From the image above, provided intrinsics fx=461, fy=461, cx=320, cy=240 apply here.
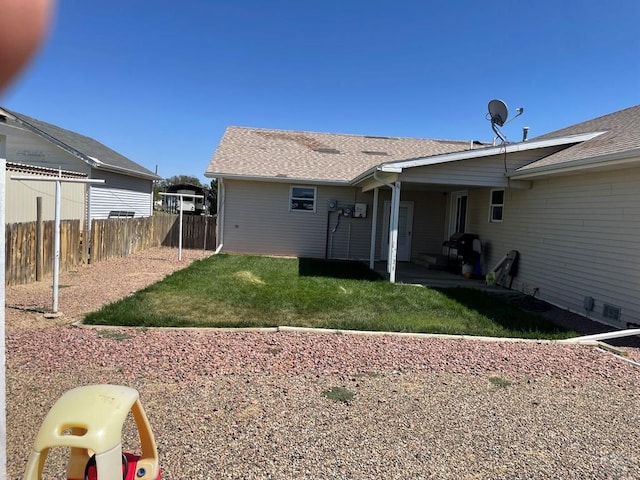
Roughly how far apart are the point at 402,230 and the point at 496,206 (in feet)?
14.1

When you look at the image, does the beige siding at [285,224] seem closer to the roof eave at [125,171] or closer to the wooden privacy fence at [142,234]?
the wooden privacy fence at [142,234]

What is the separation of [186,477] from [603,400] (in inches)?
148

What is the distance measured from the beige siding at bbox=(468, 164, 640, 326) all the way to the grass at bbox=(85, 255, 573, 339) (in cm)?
126

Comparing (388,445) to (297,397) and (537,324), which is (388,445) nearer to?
(297,397)

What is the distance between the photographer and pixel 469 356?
213 inches

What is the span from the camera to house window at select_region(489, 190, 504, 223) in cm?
1195

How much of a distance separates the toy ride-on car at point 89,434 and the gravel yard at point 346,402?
0.90 meters

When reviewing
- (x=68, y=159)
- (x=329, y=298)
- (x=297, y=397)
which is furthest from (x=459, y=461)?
(x=68, y=159)

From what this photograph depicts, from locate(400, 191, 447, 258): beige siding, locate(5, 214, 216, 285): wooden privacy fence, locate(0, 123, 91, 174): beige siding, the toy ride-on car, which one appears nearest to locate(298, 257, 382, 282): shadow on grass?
locate(400, 191, 447, 258): beige siding

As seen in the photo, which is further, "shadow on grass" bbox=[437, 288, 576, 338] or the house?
the house

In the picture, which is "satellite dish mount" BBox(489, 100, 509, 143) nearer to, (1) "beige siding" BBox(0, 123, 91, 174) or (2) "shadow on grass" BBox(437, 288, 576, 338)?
(2) "shadow on grass" BBox(437, 288, 576, 338)

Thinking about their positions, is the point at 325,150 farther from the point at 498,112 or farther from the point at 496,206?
the point at 496,206

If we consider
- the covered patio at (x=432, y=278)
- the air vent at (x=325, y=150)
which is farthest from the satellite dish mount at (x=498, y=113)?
the air vent at (x=325, y=150)

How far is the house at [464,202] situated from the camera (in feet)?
25.7
